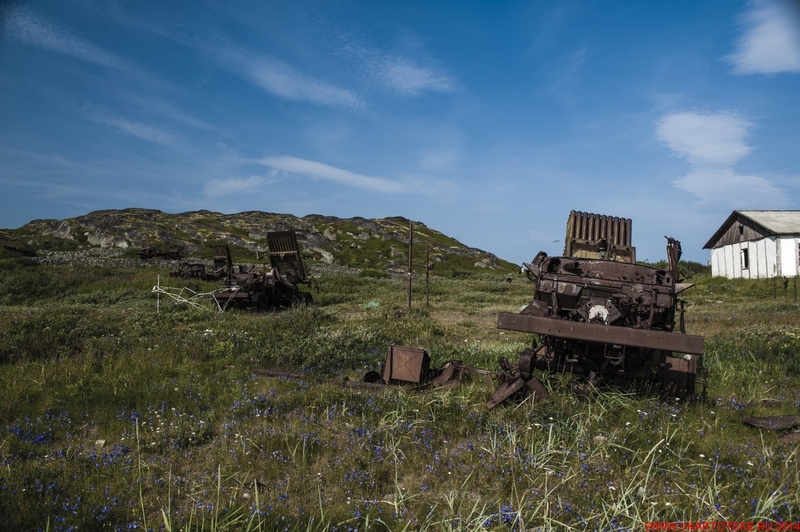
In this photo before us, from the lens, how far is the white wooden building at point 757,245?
102ft

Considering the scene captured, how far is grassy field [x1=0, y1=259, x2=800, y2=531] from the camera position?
11.9 feet

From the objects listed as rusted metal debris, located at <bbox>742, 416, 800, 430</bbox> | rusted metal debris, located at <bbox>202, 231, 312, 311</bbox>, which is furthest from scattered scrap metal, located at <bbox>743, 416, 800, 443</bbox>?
rusted metal debris, located at <bbox>202, 231, 312, 311</bbox>

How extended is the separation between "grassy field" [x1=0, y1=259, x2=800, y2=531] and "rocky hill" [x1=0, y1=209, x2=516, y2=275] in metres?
40.7

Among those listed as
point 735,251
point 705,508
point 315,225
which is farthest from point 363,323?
point 315,225

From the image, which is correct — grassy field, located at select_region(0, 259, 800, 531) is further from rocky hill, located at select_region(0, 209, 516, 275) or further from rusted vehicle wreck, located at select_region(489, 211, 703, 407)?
rocky hill, located at select_region(0, 209, 516, 275)

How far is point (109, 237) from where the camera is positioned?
64.1m

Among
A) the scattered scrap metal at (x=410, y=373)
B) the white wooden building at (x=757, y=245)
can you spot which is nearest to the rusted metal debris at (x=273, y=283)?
the scattered scrap metal at (x=410, y=373)

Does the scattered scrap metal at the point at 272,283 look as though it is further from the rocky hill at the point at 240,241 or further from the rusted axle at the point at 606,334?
the rocky hill at the point at 240,241

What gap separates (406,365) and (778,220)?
37.5 m

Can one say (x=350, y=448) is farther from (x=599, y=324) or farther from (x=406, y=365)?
(x=599, y=324)

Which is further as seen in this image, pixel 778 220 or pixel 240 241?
pixel 240 241

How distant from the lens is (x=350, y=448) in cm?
484

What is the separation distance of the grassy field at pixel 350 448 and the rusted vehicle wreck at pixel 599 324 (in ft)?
1.00

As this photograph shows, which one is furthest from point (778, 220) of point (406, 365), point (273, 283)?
point (406, 365)
